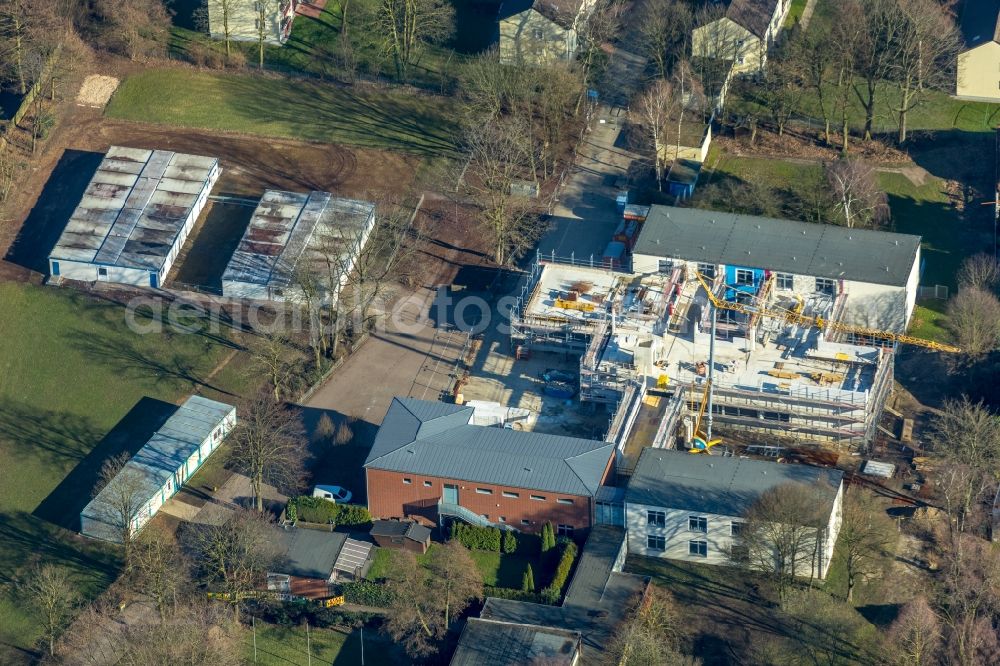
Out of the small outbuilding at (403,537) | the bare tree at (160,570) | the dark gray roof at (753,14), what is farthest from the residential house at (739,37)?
the bare tree at (160,570)

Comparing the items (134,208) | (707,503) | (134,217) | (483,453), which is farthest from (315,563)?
(134,208)

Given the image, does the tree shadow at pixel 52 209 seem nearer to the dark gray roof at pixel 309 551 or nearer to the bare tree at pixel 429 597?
the dark gray roof at pixel 309 551

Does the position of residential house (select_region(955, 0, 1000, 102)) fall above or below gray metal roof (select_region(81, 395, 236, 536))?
above

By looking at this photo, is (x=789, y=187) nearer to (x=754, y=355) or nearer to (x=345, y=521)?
(x=754, y=355)

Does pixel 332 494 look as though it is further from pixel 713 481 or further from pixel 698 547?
pixel 713 481

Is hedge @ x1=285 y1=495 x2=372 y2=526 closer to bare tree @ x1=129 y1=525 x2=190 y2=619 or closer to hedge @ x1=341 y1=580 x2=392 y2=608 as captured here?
hedge @ x1=341 y1=580 x2=392 y2=608

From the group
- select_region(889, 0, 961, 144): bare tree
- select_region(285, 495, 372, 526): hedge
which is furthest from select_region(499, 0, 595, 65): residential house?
select_region(285, 495, 372, 526): hedge
